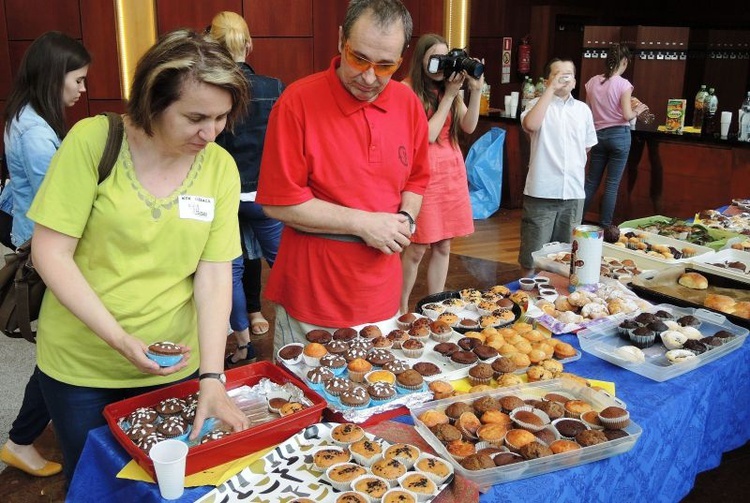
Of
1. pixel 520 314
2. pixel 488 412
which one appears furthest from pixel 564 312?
pixel 488 412

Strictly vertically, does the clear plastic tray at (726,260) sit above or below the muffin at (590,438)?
above

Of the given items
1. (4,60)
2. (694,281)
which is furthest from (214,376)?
(4,60)

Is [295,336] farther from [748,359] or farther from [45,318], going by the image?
[748,359]

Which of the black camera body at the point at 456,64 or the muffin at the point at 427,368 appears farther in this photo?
the black camera body at the point at 456,64

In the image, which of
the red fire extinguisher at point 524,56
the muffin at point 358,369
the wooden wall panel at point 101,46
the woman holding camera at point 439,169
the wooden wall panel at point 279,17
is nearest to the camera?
the muffin at point 358,369

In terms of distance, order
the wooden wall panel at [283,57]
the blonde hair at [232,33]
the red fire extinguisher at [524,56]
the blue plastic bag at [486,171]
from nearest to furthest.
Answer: the blonde hair at [232,33]
the blue plastic bag at [486,171]
the wooden wall panel at [283,57]
the red fire extinguisher at [524,56]

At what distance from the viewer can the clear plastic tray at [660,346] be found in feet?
5.54

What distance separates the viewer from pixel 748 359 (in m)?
1.90

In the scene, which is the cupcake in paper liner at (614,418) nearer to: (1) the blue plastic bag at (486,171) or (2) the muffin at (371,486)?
(2) the muffin at (371,486)

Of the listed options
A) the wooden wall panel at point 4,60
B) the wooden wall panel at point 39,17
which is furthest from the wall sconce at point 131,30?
the wooden wall panel at point 4,60

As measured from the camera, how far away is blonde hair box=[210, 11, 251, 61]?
314 centimetres

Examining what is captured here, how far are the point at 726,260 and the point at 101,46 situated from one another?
226 inches

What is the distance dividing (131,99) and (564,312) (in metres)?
1.34

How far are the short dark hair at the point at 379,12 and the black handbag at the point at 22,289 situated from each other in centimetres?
64
